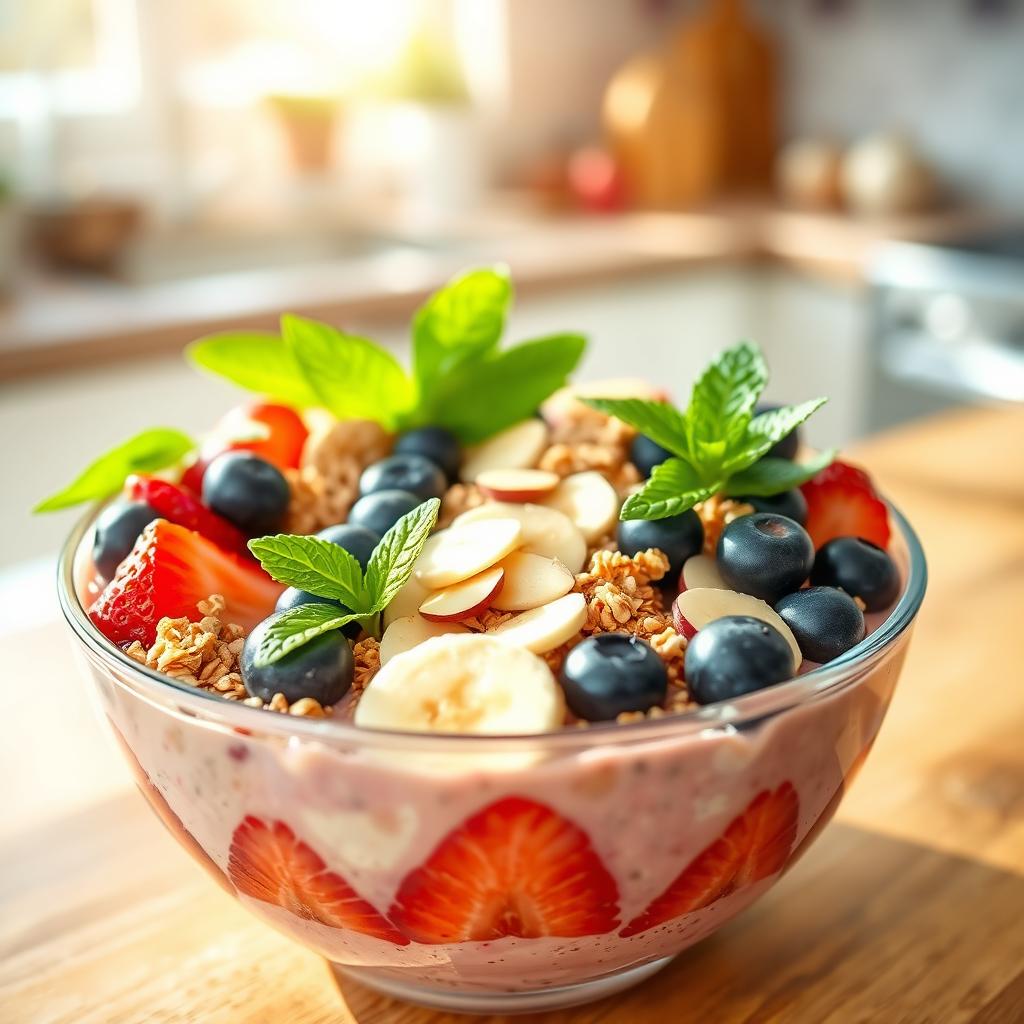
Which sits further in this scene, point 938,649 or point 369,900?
point 938,649

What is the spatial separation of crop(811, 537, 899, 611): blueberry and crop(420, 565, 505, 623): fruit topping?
0.16m

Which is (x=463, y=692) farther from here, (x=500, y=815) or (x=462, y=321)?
(x=462, y=321)

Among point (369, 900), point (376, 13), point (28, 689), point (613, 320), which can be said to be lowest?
point (613, 320)

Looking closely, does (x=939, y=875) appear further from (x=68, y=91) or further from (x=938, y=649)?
(x=68, y=91)

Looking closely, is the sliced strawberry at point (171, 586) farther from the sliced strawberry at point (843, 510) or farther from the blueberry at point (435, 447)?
the sliced strawberry at point (843, 510)

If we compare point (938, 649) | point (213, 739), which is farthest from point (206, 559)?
point (938, 649)

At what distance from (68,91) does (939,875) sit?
2.37 meters

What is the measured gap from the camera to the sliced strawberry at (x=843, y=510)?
2.03 ft

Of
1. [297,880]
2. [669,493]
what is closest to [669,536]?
[669,493]

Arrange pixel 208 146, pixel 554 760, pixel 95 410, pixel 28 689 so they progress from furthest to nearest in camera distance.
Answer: pixel 208 146, pixel 95 410, pixel 28 689, pixel 554 760

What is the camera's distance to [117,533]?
577mm

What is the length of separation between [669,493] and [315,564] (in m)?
0.16

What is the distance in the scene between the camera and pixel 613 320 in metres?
2.16

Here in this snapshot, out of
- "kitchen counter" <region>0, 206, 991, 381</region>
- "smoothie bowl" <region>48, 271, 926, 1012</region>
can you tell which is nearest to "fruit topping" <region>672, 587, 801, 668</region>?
"smoothie bowl" <region>48, 271, 926, 1012</region>
